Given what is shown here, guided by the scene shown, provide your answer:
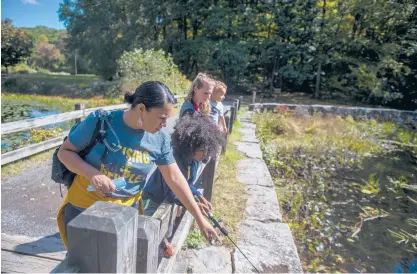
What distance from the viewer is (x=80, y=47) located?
28.2 meters

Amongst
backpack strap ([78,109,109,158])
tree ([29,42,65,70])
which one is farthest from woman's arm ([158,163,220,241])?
tree ([29,42,65,70])

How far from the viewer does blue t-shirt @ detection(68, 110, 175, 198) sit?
60.6 inches

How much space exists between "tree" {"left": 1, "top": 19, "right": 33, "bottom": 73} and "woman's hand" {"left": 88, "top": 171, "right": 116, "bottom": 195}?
110ft

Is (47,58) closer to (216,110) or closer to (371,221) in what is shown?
(216,110)

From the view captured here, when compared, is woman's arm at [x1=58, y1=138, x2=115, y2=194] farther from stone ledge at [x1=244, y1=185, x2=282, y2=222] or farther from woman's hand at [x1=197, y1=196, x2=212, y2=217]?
stone ledge at [x1=244, y1=185, x2=282, y2=222]

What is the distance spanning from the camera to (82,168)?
1.48 m

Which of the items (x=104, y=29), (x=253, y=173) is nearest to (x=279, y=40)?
(x=104, y=29)

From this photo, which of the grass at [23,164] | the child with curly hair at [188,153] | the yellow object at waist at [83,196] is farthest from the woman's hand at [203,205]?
the grass at [23,164]

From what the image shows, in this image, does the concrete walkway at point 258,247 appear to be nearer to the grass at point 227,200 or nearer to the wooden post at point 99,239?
the grass at point 227,200

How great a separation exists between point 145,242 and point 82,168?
689 millimetres

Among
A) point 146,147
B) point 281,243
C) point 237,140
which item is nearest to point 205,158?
point 146,147

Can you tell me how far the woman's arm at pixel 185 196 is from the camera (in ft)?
5.44

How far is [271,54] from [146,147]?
74.2ft

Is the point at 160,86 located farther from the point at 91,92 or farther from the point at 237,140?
the point at 91,92
